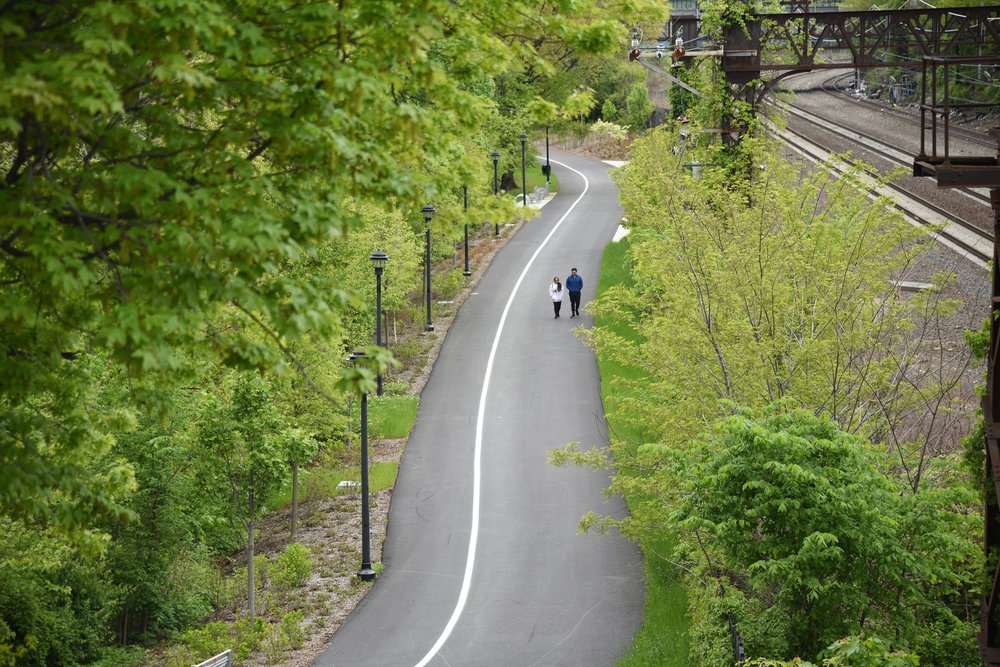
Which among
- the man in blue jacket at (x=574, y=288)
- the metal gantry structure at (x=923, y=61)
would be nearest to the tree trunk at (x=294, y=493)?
the metal gantry structure at (x=923, y=61)

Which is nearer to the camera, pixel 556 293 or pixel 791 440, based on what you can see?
pixel 791 440

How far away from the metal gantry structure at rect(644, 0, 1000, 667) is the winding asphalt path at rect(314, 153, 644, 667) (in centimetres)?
717

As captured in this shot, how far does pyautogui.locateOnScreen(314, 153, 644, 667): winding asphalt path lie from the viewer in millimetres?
17719

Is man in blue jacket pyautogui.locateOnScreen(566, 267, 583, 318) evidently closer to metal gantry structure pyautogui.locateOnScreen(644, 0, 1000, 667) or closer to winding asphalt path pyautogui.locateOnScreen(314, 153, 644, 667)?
winding asphalt path pyautogui.locateOnScreen(314, 153, 644, 667)

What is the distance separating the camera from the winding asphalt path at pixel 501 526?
698 inches

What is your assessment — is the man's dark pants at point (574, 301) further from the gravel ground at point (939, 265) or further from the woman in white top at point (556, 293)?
the gravel ground at point (939, 265)

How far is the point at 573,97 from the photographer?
1029 cm

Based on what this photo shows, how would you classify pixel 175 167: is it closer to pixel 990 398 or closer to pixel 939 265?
pixel 990 398

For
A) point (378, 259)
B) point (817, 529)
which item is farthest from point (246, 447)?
point (817, 529)

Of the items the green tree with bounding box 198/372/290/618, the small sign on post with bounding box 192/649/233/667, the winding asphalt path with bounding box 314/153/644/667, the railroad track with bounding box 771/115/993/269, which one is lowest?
the winding asphalt path with bounding box 314/153/644/667

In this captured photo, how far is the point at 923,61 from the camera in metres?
11.0

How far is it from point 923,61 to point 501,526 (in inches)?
542

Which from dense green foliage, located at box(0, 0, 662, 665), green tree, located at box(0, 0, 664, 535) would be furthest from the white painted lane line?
green tree, located at box(0, 0, 664, 535)

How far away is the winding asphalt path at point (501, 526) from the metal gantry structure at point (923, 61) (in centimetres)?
717
